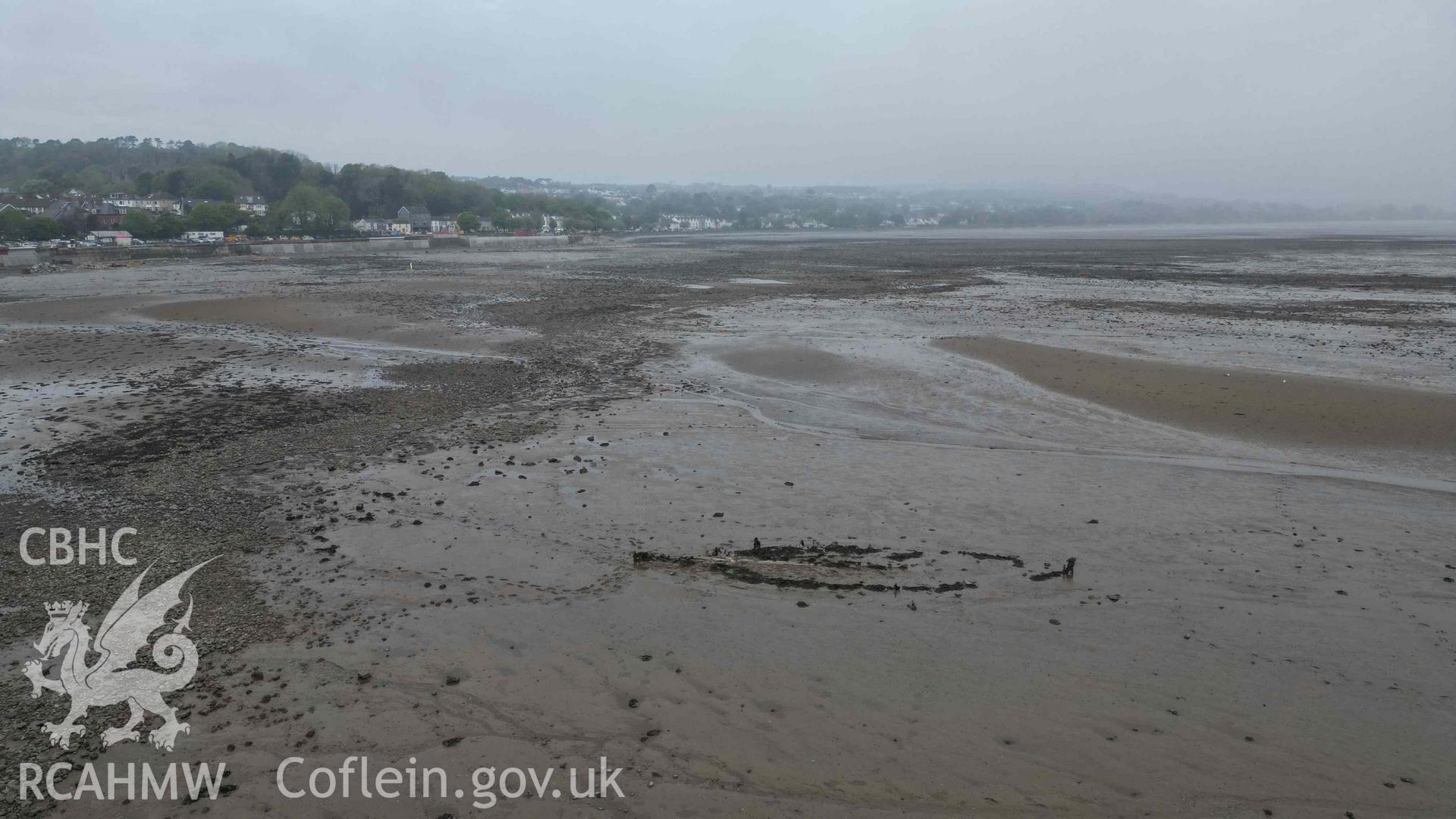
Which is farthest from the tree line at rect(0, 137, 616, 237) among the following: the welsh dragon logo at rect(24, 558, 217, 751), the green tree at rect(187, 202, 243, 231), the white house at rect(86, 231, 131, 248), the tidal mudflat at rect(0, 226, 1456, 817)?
the welsh dragon logo at rect(24, 558, 217, 751)

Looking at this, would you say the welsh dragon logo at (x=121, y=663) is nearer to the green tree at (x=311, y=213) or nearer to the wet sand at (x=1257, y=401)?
the wet sand at (x=1257, y=401)

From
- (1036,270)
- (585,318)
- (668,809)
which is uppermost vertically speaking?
(1036,270)

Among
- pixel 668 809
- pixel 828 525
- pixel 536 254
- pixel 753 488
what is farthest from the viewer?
pixel 536 254

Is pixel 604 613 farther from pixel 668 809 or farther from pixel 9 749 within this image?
pixel 9 749

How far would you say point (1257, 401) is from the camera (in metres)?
Result: 14.1

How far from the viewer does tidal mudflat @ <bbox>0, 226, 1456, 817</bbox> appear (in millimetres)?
4727

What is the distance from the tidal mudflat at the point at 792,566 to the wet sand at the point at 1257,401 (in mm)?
111

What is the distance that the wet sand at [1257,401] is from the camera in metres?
12.4

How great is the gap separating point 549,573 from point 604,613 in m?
1.01

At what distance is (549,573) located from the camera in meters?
7.23

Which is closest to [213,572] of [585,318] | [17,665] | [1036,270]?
[17,665]

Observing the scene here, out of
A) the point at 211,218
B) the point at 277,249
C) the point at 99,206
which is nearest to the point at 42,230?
the point at 211,218

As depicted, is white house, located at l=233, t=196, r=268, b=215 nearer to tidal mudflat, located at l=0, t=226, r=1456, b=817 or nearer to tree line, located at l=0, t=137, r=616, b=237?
tree line, located at l=0, t=137, r=616, b=237

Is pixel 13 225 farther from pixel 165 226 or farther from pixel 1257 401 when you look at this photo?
pixel 1257 401
